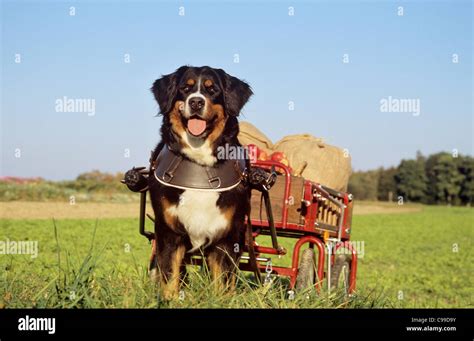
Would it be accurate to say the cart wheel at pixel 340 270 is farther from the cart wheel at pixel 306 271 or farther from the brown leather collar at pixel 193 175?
the brown leather collar at pixel 193 175

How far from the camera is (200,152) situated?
15.3 ft

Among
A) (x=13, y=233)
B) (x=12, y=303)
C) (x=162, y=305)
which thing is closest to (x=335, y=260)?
(x=162, y=305)

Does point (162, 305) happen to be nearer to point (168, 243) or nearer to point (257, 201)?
point (168, 243)

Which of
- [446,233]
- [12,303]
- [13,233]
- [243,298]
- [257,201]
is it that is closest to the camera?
[12,303]

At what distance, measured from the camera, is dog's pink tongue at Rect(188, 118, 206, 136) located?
454cm

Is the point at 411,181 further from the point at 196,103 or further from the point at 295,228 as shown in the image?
the point at 196,103

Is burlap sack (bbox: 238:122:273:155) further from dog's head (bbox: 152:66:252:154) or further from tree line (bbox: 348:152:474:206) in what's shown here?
tree line (bbox: 348:152:474:206)

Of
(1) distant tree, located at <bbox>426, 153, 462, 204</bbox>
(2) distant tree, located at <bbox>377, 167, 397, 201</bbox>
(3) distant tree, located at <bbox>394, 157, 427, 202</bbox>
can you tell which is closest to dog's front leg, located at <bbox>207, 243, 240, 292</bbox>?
(3) distant tree, located at <bbox>394, 157, 427, 202</bbox>

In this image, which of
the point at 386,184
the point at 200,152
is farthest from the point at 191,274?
the point at 386,184

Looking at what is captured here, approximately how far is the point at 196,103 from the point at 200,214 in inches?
31.3

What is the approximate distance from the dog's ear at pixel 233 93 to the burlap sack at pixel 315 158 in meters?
2.48

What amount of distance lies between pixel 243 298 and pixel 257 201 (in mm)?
2095

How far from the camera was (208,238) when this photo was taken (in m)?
4.73

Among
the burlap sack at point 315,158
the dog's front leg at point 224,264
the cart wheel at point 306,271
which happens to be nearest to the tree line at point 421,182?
the burlap sack at point 315,158
